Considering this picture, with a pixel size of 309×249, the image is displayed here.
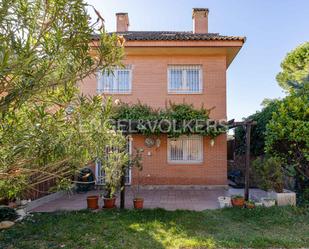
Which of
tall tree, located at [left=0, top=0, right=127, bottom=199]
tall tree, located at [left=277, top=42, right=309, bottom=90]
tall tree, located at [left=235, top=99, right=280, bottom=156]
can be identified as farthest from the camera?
tall tree, located at [left=277, top=42, right=309, bottom=90]

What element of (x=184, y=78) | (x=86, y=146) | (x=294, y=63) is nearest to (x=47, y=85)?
(x=86, y=146)

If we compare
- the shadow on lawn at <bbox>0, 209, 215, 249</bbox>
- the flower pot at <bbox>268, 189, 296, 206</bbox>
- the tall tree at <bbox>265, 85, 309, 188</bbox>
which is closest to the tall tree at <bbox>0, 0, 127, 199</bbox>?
the shadow on lawn at <bbox>0, 209, 215, 249</bbox>

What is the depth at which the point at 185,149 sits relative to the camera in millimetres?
15109

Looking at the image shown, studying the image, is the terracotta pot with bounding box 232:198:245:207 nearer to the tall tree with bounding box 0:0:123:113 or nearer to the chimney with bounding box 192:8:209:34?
the tall tree with bounding box 0:0:123:113

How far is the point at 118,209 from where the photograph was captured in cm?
984

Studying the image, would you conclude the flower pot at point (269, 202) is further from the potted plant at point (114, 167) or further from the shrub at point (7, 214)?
the shrub at point (7, 214)

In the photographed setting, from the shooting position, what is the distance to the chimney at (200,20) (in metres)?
17.8

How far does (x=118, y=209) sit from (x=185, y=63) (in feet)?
30.9

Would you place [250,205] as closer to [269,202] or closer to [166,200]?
[269,202]

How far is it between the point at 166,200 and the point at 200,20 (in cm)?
1288

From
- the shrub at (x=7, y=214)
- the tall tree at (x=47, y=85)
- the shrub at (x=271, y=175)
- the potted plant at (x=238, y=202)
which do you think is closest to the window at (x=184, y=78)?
the shrub at (x=271, y=175)

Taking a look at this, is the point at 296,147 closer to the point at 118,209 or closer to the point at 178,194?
the point at 178,194

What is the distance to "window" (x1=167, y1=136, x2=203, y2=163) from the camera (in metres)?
15.0

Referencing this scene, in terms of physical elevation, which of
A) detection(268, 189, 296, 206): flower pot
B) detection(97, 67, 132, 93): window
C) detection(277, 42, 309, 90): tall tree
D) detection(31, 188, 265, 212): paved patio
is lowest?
detection(31, 188, 265, 212): paved patio
